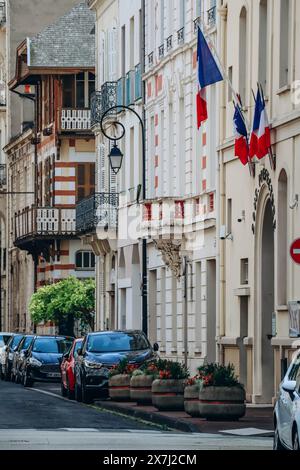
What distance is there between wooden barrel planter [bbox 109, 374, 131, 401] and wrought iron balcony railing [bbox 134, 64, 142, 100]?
18184 millimetres

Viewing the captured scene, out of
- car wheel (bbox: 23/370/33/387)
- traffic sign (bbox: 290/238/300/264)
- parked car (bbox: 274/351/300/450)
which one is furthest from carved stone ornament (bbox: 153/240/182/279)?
parked car (bbox: 274/351/300/450)

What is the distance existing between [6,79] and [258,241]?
169ft

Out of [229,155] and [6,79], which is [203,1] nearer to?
[229,155]

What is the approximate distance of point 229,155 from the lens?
43094 millimetres

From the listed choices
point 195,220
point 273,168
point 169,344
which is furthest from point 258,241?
point 169,344

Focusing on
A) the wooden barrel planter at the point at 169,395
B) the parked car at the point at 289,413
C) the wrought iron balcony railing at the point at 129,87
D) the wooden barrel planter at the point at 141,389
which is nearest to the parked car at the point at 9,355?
the wrought iron balcony railing at the point at 129,87

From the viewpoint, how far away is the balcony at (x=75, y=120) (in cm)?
7450

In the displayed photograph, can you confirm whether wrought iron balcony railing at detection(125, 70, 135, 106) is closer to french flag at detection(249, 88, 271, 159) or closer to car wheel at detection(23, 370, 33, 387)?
car wheel at detection(23, 370, 33, 387)

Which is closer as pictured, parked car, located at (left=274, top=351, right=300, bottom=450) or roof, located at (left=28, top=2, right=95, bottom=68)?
A: parked car, located at (left=274, top=351, right=300, bottom=450)

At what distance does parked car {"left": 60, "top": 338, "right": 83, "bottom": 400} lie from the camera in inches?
1742

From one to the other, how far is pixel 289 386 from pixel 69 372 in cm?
2316

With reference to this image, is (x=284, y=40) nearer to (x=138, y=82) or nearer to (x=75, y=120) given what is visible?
(x=138, y=82)

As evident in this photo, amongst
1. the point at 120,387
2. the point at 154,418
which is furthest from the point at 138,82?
the point at 154,418

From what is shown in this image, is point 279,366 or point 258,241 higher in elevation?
point 258,241
